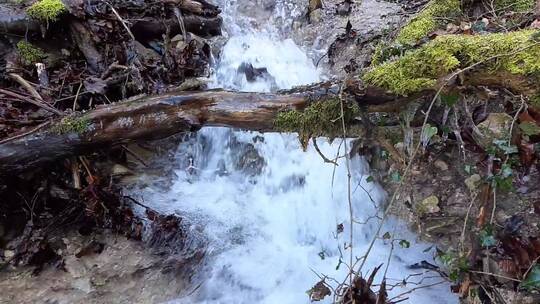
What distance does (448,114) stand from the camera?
3.57 m

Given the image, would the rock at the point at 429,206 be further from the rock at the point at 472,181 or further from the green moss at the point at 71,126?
the green moss at the point at 71,126

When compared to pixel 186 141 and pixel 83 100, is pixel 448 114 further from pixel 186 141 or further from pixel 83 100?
pixel 83 100

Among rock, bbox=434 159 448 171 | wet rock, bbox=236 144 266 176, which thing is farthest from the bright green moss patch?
wet rock, bbox=236 144 266 176

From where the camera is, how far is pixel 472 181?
144 inches

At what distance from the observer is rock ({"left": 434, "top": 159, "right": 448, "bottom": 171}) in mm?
3883

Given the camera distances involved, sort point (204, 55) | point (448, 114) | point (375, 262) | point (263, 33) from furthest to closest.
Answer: point (263, 33), point (204, 55), point (375, 262), point (448, 114)

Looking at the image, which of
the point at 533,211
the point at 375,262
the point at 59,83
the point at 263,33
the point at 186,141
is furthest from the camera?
the point at 263,33

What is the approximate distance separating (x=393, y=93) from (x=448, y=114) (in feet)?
3.00

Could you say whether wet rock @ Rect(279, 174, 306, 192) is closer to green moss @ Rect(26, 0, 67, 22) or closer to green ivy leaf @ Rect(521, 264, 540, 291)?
green ivy leaf @ Rect(521, 264, 540, 291)

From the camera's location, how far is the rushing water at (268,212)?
384cm

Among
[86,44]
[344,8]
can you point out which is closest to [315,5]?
[344,8]

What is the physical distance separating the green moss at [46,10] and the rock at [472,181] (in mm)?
4472

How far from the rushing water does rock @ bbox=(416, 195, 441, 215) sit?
245 mm

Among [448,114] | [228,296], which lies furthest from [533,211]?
[228,296]
